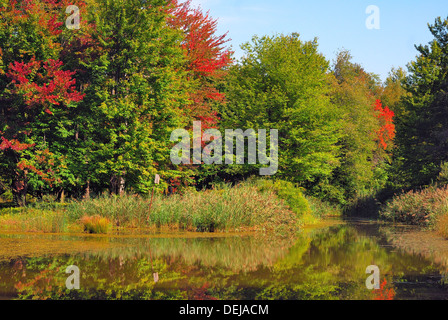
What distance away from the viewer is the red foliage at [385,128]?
57844 mm

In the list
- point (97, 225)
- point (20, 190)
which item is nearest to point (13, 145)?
point (20, 190)

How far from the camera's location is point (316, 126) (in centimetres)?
3472

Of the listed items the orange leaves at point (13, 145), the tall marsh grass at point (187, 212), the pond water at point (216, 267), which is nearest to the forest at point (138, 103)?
the orange leaves at point (13, 145)

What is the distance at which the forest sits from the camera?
83.0ft

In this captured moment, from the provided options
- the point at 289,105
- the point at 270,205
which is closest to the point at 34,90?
the point at 270,205

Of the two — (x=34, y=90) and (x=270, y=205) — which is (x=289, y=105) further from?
(x=34, y=90)

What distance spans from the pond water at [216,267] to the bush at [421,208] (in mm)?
4937

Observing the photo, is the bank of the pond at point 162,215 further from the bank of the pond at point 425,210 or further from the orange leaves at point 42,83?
the bank of the pond at point 425,210

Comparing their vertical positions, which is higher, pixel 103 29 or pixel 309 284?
pixel 103 29

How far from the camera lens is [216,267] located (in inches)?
501

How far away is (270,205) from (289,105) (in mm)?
11660

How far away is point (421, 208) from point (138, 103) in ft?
54.6

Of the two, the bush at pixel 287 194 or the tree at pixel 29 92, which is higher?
the tree at pixel 29 92
